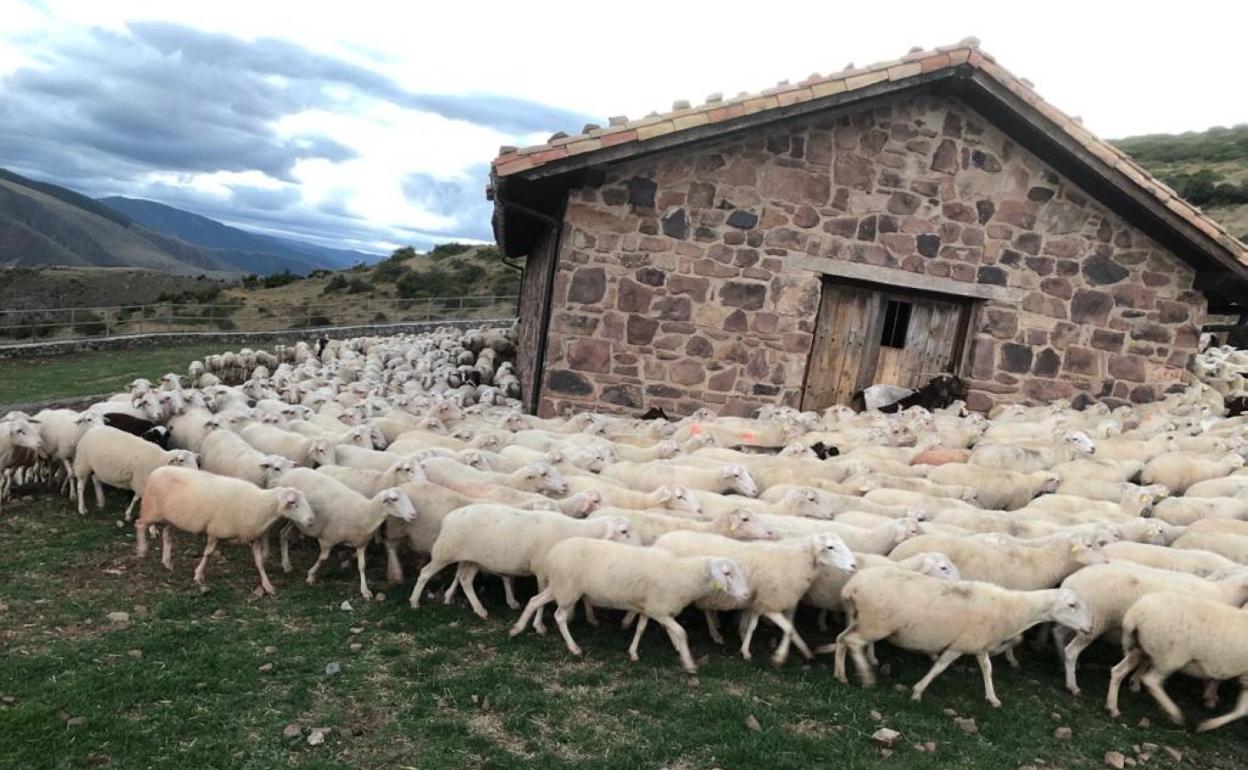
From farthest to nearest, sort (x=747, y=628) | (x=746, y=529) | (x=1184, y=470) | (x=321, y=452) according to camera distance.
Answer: (x=1184, y=470)
(x=321, y=452)
(x=746, y=529)
(x=747, y=628)

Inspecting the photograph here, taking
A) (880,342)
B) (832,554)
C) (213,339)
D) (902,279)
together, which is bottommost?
(213,339)

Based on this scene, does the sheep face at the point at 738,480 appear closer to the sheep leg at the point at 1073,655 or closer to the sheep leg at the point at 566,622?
the sheep leg at the point at 566,622

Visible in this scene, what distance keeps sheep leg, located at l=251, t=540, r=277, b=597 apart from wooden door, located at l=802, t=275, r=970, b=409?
8.43 metres

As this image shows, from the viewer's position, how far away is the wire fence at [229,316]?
27.0 metres

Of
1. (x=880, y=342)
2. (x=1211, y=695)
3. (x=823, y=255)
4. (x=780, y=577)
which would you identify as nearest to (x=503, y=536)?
(x=780, y=577)

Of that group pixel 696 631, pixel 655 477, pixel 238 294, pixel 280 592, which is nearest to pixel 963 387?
pixel 655 477

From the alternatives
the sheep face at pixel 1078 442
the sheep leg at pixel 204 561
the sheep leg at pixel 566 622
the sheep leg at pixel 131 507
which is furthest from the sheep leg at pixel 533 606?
the sheep face at pixel 1078 442

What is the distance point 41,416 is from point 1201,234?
1513 cm

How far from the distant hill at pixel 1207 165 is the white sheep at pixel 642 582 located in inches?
1838

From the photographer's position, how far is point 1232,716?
5320 millimetres

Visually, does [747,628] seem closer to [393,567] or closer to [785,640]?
[785,640]

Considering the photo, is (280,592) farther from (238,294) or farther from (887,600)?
(238,294)

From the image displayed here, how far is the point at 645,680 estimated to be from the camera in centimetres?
555

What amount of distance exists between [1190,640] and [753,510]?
10.2 ft
